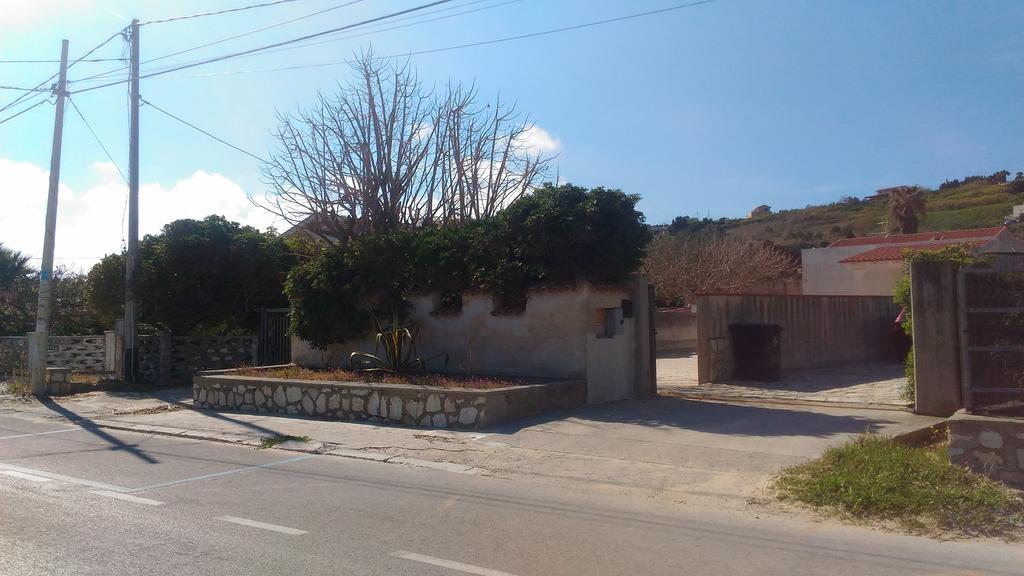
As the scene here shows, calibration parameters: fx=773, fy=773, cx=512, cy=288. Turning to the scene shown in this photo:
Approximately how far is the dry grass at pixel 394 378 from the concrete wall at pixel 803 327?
4.99m

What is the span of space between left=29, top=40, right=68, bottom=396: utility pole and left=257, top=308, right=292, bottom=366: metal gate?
16.3 feet

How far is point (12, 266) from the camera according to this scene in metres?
33.2

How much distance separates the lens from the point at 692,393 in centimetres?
1507

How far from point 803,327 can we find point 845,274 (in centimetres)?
1938

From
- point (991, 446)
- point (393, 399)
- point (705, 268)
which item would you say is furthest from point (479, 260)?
point (705, 268)

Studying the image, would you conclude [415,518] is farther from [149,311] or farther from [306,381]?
[149,311]

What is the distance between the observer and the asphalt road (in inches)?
225

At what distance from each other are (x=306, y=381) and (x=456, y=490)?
6.47 metres

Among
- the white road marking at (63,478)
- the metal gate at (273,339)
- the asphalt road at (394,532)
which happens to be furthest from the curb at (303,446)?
the metal gate at (273,339)

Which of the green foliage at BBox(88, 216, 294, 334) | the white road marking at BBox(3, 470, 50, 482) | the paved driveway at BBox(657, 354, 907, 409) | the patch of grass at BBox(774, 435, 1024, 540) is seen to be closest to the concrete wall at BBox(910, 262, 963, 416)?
the paved driveway at BBox(657, 354, 907, 409)

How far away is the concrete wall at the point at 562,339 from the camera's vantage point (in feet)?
44.6

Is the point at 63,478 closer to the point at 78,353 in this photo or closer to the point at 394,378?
the point at 394,378

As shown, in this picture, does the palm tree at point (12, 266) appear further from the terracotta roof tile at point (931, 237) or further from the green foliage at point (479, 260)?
the terracotta roof tile at point (931, 237)

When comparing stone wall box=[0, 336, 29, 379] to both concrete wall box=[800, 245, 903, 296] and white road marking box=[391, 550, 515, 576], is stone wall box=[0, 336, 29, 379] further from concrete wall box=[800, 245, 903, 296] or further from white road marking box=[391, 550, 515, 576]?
concrete wall box=[800, 245, 903, 296]
